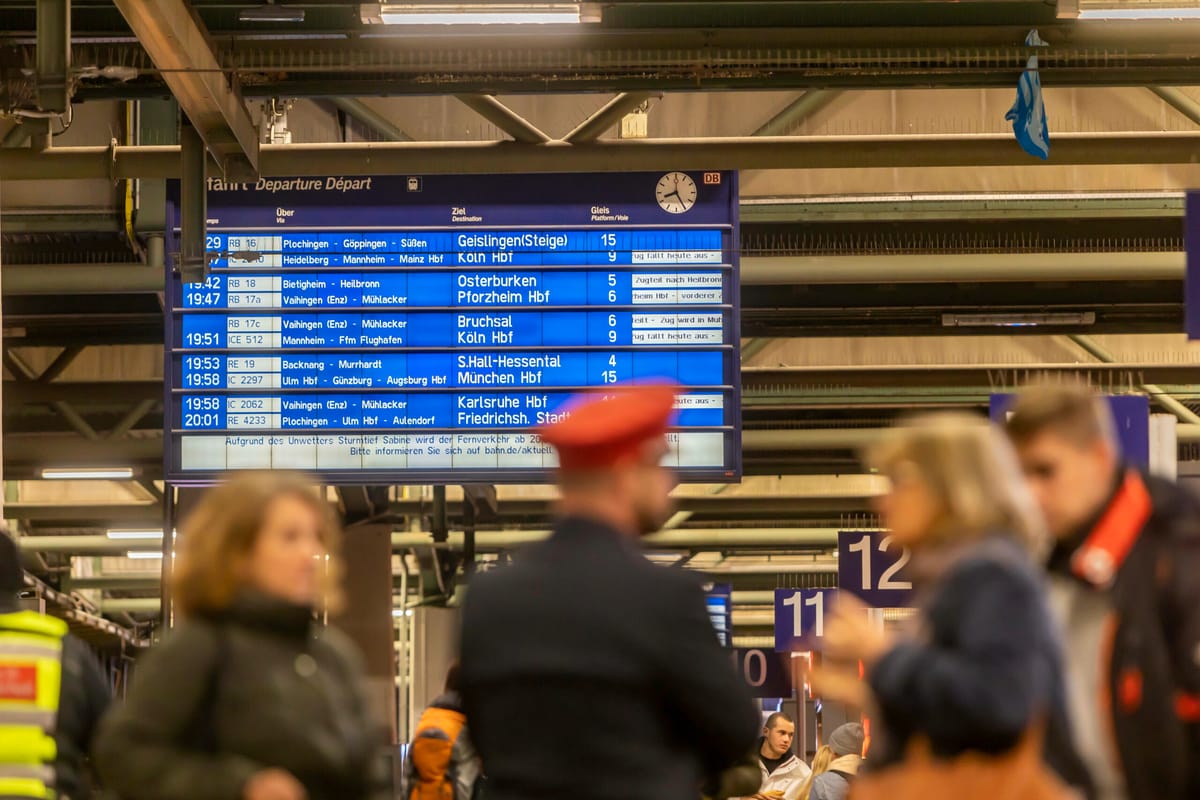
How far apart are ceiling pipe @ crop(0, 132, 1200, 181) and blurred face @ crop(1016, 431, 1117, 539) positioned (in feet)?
21.5

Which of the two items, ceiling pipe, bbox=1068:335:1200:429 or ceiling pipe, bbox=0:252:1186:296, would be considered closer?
ceiling pipe, bbox=0:252:1186:296

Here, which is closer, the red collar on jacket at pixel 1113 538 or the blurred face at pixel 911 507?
the blurred face at pixel 911 507

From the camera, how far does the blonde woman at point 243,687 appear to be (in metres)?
4.50

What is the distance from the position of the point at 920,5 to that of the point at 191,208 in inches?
147

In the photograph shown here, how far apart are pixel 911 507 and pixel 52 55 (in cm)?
565

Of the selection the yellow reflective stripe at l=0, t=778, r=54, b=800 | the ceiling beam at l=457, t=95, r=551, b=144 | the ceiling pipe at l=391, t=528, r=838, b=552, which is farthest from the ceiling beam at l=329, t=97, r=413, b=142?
the ceiling pipe at l=391, t=528, r=838, b=552

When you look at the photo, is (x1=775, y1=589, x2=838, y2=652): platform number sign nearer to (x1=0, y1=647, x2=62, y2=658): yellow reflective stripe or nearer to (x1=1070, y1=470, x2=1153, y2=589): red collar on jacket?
(x1=0, y1=647, x2=62, y2=658): yellow reflective stripe

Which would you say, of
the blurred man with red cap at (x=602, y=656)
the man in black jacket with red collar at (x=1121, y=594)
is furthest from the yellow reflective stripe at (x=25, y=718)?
the man in black jacket with red collar at (x=1121, y=594)

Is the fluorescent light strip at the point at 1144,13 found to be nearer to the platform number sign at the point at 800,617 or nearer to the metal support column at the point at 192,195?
the metal support column at the point at 192,195

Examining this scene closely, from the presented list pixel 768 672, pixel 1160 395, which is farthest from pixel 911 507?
pixel 768 672

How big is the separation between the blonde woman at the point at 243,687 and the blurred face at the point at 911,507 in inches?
51.8

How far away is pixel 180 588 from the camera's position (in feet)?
15.3

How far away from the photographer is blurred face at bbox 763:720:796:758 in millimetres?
16422

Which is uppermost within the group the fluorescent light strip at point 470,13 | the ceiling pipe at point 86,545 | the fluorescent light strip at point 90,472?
the fluorescent light strip at point 470,13
